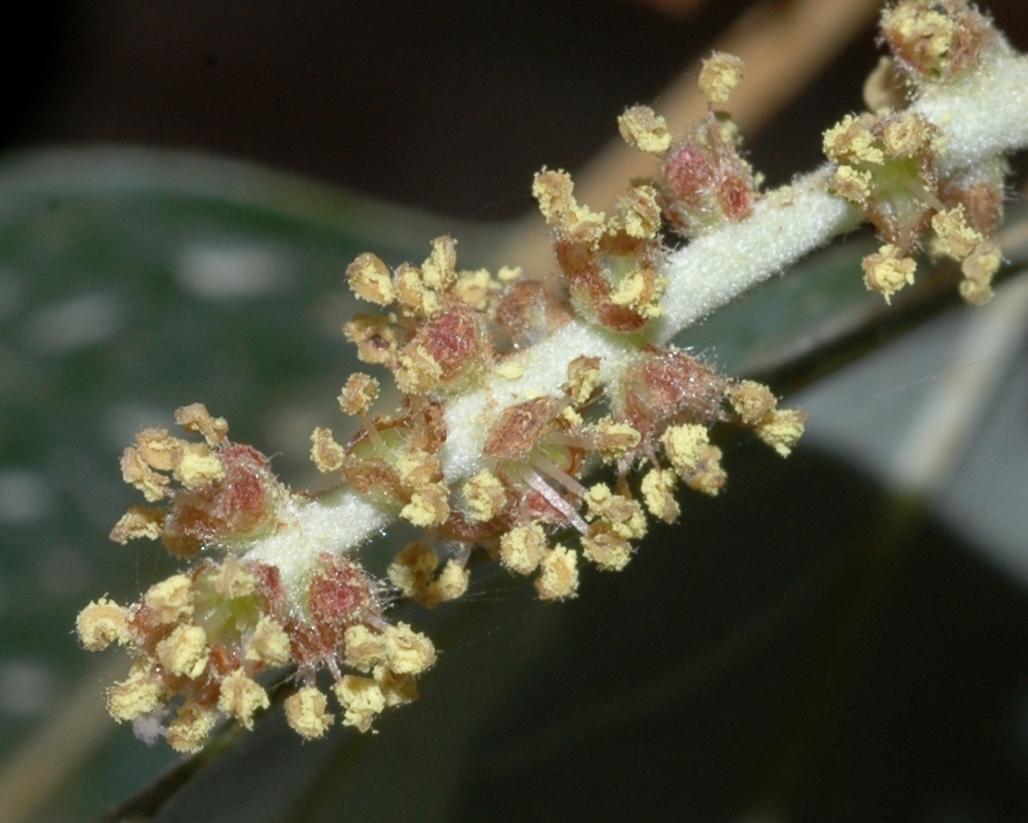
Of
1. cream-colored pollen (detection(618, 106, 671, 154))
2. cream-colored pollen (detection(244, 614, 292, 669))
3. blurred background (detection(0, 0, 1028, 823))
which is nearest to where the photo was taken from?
cream-colored pollen (detection(244, 614, 292, 669))

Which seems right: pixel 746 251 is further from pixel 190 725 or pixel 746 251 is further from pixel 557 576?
pixel 190 725

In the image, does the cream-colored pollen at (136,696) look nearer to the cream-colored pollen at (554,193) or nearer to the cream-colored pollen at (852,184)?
→ the cream-colored pollen at (554,193)

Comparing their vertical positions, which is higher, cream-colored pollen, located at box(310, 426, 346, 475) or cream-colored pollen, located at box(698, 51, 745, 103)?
cream-colored pollen, located at box(698, 51, 745, 103)

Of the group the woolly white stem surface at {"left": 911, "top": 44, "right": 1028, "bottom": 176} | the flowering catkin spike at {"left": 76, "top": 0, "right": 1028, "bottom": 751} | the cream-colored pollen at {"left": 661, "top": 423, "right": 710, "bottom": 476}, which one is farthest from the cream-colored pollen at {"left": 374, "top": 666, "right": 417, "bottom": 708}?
the woolly white stem surface at {"left": 911, "top": 44, "right": 1028, "bottom": 176}

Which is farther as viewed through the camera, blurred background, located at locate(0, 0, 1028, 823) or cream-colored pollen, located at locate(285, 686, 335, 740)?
blurred background, located at locate(0, 0, 1028, 823)

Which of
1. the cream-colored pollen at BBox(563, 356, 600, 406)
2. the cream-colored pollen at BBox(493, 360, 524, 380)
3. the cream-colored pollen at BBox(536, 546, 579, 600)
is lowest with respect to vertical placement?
the cream-colored pollen at BBox(536, 546, 579, 600)

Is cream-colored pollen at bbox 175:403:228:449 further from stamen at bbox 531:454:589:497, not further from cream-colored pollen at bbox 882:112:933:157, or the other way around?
cream-colored pollen at bbox 882:112:933:157

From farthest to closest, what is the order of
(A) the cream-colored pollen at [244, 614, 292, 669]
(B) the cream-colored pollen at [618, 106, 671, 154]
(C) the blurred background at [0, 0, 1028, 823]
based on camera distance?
(C) the blurred background at [0, 0, 1028, 823] < (B) the cream-colored pollen at [618, 106, 671, 154] < (A) the cream-colored pollen at [244, 614, 292, 669]
